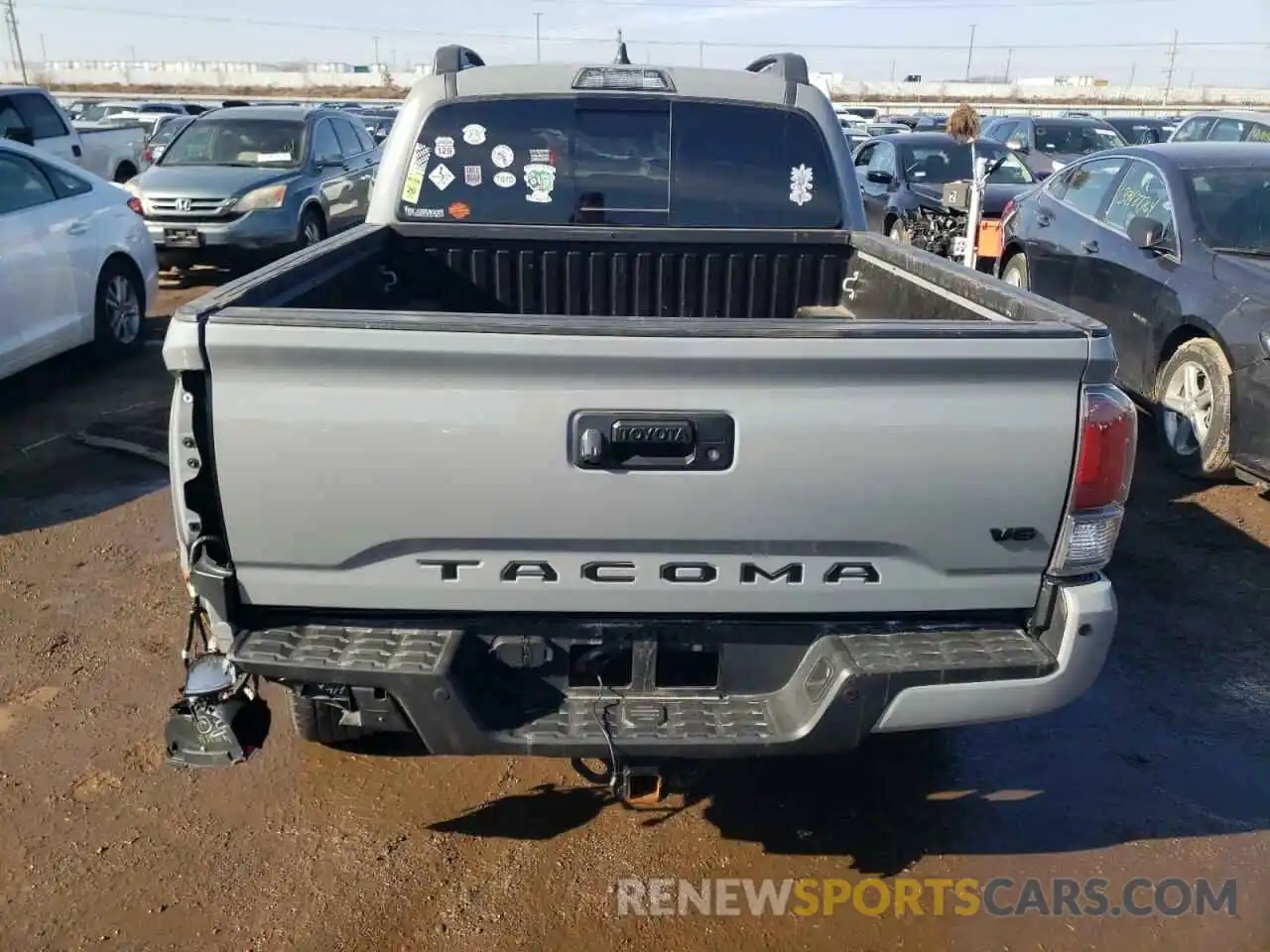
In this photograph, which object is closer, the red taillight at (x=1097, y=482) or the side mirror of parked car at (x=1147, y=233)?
the red taillight at (x=1097, y=482)

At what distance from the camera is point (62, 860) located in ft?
10.00

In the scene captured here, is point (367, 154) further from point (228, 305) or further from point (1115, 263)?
point (228, 305)

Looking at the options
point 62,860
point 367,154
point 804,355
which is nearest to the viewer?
point 804,355

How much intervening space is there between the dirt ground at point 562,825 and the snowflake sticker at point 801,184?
217cm

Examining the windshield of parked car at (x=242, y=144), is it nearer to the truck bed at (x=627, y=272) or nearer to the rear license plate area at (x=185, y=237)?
the rear license plate area at (x=185, y=237)

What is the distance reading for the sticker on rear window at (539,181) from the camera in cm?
427

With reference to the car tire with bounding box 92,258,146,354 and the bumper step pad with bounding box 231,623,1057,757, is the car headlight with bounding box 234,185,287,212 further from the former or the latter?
the bumper step pad with bounding box 231,623,1057,757

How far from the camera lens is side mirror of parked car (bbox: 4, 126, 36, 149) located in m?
12.1

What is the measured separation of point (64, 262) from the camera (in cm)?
717

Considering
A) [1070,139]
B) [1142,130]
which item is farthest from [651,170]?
[1142,130]

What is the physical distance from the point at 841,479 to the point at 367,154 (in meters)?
12.6

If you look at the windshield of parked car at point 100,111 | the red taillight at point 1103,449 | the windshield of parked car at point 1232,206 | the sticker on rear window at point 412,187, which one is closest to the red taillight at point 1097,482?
the red taillight at point 1103,449

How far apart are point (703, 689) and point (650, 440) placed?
0.71m

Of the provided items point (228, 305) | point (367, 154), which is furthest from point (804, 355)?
A: point (367, 154)
